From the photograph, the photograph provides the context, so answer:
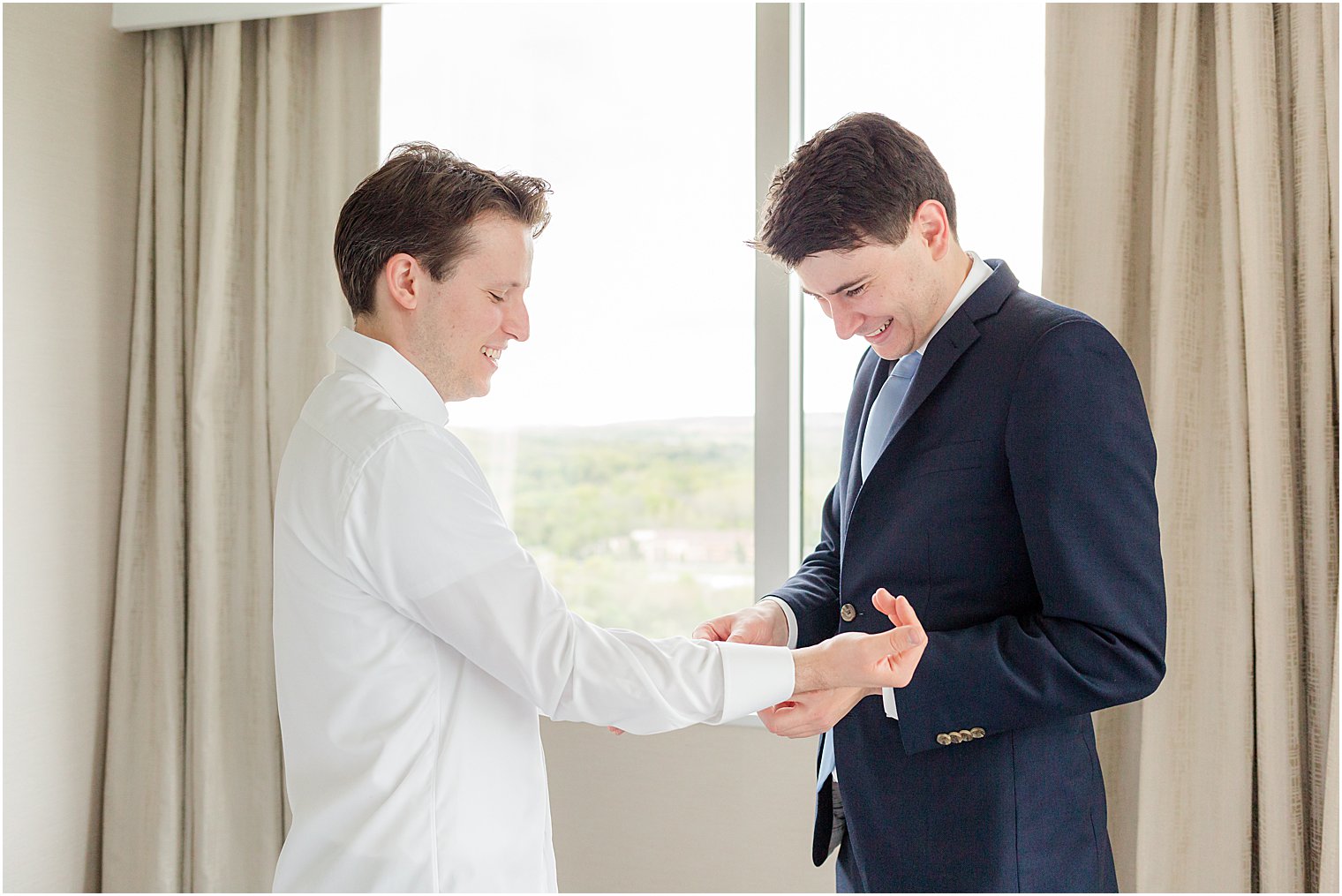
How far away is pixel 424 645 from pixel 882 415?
0.77 m

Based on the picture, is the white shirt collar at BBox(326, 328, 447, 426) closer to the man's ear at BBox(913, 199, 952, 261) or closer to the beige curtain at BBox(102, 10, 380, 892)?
the man's ear at BBox(913, 199, 952, 261)

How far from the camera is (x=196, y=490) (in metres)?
2.56

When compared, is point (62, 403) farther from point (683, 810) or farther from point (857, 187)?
point (857, 187)

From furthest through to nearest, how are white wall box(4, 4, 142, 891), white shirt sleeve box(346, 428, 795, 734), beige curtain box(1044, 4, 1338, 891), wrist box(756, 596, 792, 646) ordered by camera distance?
white wall box(4, 4, 142, 891)
beige curtain box(1044, 4, 1338, 891)
wrist box(756, 596, 792, 646)
white shirt sleeve box(346, 428, 795, 734)

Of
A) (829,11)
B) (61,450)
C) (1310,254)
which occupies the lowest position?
(61,450)

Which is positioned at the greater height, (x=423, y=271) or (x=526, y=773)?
(x=423, y=271)

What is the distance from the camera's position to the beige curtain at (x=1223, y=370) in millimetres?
1841

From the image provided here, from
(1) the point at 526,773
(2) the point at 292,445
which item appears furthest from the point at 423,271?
(1) the point at 526,773

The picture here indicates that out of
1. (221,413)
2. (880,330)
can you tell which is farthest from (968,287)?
(221,413)

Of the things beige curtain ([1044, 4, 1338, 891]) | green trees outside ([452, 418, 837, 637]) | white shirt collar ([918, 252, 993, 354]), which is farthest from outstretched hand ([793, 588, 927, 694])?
green trees outside ([452, 418, 837, 637])

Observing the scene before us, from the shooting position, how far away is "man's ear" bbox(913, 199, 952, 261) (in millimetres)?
1441

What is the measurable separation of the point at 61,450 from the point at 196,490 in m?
0.33

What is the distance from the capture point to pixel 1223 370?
6.37 feet

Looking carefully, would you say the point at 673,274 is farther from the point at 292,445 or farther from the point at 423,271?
the point at 292,445
